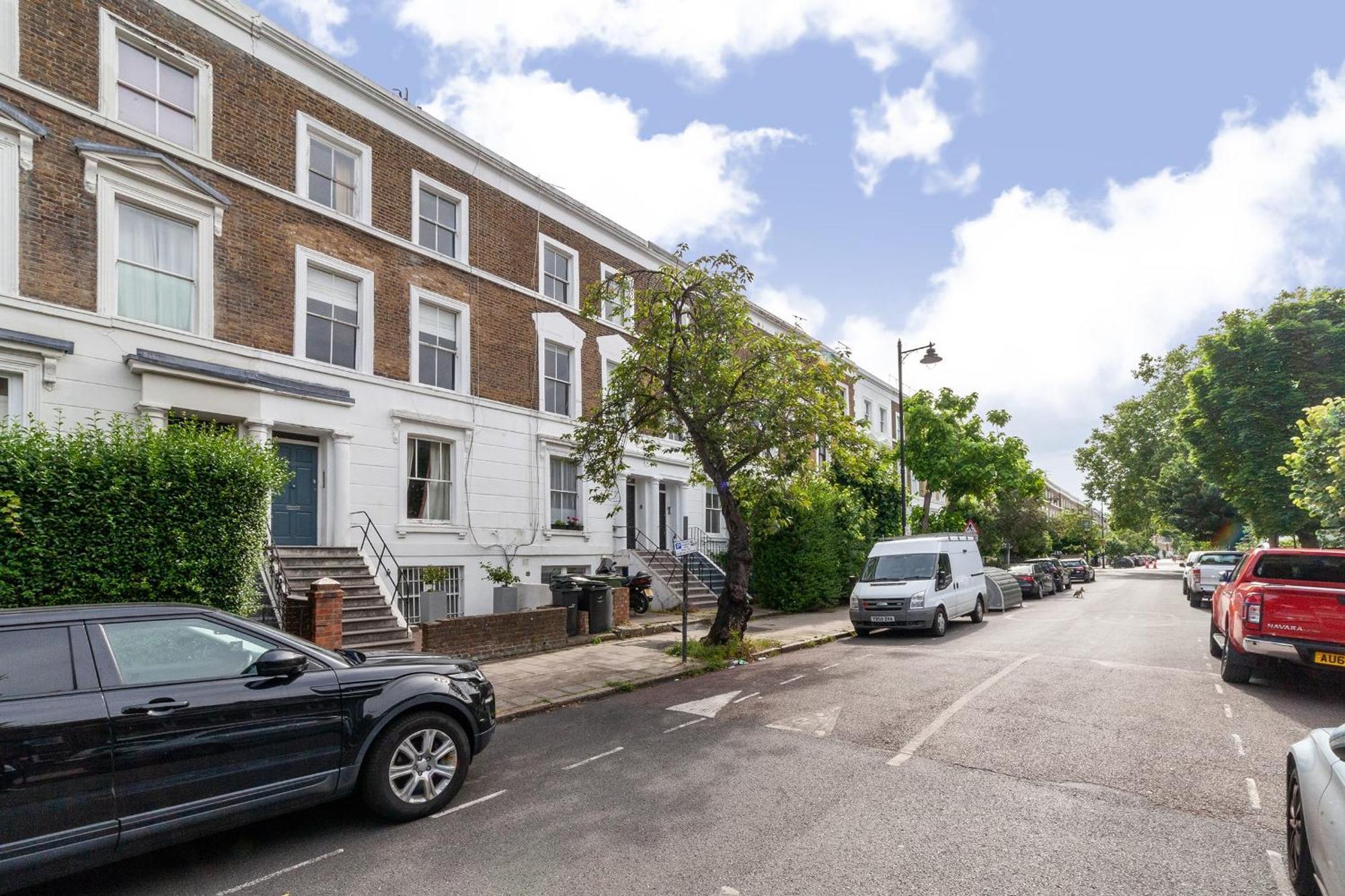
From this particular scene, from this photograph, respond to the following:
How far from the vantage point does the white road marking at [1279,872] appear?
4053 mm

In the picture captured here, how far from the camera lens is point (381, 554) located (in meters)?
13.9

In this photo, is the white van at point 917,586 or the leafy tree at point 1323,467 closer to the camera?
the leafy tree at point 1323,467

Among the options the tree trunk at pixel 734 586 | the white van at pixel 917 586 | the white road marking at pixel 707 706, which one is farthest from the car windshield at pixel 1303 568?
the white road marking at pixel 707 706

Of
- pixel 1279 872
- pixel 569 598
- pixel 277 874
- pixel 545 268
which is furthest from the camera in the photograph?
pixel 545 268

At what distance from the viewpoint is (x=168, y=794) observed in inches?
167

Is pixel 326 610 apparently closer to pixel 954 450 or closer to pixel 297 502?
pixel 297 502

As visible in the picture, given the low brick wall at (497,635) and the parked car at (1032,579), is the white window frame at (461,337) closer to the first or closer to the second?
the low brick wall at (497,635)

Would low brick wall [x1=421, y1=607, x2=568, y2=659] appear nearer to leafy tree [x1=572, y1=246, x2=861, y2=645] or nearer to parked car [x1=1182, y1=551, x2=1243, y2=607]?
leafy tree [x1=572, y1=246, x2=861, y2=645]

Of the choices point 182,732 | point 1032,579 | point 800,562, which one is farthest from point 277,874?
point 1032,579

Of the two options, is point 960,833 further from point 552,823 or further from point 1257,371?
point 1257,371

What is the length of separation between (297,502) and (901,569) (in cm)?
1256

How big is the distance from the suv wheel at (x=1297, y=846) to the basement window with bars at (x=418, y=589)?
13.0m

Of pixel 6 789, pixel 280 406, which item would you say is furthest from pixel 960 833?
pixel 280 406

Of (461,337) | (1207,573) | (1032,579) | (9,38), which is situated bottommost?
(1032,579)
